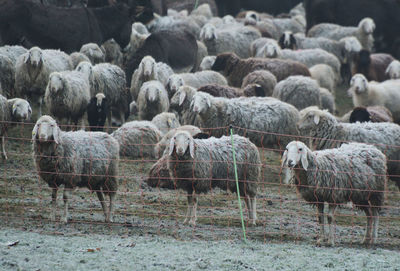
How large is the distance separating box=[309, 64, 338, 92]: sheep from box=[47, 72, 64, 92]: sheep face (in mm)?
7576

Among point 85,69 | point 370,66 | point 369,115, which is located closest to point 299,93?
point 369,115

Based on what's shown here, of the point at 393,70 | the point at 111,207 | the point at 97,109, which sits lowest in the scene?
the point at 111,207

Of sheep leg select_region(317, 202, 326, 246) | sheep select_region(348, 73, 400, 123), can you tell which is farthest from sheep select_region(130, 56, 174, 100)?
sheep leg select_region(317, 202, 326, 246)

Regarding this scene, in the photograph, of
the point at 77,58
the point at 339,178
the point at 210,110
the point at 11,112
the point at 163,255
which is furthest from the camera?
the point at 77,58

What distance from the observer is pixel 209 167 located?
30.5 ft

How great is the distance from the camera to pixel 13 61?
1438 cm

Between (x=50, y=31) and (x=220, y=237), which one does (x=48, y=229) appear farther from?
(x=50, y=31)

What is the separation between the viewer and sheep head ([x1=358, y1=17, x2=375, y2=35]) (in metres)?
22.7

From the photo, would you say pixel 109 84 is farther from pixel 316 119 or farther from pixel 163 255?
pixel 163 255

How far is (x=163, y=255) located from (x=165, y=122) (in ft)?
20.8

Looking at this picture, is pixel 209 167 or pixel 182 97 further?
pixel 182 97

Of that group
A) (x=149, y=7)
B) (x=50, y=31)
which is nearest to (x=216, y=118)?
(x=50, y=31)

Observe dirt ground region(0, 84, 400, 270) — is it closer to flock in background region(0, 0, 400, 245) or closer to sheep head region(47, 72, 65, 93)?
flock in background region(0, 0, 400, 245)

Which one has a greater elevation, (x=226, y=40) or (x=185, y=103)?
(x=226, y=40)
